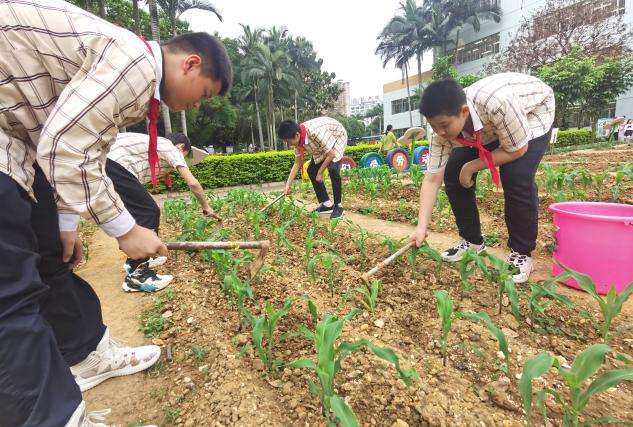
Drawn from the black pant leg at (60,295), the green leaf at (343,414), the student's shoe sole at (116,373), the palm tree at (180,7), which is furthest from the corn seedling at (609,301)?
the palm tree at (180,7)

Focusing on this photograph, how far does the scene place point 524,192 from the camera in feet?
7.44

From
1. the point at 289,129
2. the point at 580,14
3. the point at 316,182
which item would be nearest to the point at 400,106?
the point at 580,14

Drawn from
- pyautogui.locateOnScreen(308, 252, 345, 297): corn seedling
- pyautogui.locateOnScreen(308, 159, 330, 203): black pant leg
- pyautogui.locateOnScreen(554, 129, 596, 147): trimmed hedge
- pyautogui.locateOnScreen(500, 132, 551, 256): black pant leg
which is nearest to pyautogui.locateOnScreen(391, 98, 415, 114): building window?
pyautogui.locateOnScreen(554, 129, 596, 147): trimmed hedge

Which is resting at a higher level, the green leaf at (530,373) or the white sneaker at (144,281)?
the green leaf at (530,373)

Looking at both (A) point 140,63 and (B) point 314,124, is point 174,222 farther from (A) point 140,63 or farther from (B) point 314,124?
(A) point 140,63

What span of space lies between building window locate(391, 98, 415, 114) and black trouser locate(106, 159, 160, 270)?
39.0 m

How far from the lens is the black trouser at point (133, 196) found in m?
2.62

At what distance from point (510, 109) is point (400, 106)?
131ft

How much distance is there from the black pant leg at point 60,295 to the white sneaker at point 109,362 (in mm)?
53

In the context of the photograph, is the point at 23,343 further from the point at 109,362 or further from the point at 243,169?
the point at 243,169

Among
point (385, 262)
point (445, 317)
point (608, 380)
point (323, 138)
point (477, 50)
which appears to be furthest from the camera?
point (477, 50)

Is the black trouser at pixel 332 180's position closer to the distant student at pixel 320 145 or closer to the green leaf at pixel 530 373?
the distant student at pixel 320 145

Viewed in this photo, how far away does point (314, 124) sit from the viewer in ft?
14.9

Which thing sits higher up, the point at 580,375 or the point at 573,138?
the point at 580,375
